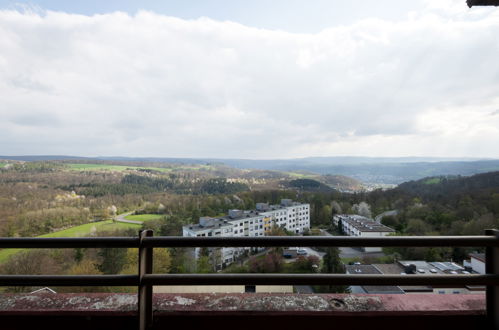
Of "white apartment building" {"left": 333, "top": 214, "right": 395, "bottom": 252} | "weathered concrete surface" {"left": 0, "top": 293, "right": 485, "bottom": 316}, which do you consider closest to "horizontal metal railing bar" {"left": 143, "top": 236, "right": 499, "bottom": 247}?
"white apartment building" {"left": 333, "top": 214, "right": 395, "bottom": 252}

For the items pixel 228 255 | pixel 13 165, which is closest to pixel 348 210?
pixel 228 255

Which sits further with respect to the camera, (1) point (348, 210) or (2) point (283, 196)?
(2) point (283, 196)

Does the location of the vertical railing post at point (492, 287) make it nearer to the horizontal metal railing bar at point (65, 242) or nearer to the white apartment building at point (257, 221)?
the horizontal metal railing bar at point (65, 242)

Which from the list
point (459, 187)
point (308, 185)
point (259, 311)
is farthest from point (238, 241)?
point (308, 185)

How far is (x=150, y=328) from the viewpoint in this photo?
1317 mm

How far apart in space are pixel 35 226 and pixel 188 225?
4611mm

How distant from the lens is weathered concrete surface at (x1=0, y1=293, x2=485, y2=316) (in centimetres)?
138

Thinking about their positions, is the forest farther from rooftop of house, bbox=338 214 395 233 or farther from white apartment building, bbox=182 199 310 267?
rooftop of house, bbox=338 214 395 233

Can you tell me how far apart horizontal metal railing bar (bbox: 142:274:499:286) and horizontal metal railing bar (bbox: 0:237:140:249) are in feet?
0.79

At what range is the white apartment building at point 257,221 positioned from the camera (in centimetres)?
603

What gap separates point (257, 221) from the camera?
273 inches

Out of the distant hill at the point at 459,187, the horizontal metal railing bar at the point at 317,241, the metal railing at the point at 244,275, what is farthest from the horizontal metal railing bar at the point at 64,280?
the distant hill at the point at 459,187

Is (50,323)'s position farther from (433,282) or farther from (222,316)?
(433,282)

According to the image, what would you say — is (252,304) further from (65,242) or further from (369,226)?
(369,226)
